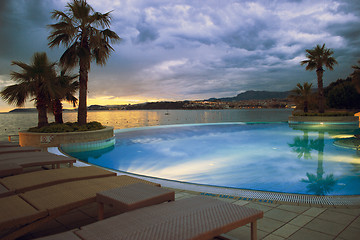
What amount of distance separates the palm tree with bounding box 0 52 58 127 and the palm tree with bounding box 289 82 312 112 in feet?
80.5

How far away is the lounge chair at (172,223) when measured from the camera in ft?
5.50

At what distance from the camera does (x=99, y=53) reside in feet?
39.7

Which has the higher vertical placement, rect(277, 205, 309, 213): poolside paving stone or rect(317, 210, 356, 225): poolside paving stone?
rect(317, 210, 356, 225): poolside paving stone

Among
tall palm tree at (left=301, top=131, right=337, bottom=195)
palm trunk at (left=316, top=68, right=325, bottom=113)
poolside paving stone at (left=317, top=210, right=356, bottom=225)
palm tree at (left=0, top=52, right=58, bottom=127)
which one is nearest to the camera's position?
poolside paving stone at (left=317, top=210, right=356, bottom=225)

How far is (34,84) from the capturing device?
1128cm

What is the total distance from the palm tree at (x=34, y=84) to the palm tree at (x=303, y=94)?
966 inches

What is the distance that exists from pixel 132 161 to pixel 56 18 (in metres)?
8.48

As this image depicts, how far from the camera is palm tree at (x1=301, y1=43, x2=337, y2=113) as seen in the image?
2322cm

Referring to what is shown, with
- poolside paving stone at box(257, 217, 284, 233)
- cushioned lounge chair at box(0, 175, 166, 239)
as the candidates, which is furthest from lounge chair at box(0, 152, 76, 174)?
poolside paving stone at box(257, 217, 284, 233)

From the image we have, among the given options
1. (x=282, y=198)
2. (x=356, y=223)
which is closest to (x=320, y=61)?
(x=282, y=198)

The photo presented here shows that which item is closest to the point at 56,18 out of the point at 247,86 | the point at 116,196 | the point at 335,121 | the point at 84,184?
the point at 84,184

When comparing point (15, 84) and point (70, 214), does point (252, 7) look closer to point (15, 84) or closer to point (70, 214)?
point (15, 84)

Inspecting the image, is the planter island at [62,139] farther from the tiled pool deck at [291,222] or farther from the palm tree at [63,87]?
the tiled pool deck at [291,222]

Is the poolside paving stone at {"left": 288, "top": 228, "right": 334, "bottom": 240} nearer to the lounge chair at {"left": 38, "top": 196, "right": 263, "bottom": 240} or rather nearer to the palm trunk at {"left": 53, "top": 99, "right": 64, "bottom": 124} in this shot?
the lounge chair at {"left": 38, "top": 196, "right": 263, "bottom": 240}
